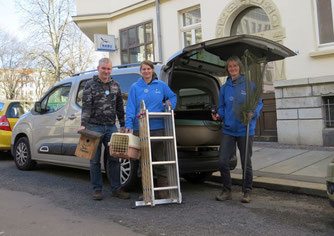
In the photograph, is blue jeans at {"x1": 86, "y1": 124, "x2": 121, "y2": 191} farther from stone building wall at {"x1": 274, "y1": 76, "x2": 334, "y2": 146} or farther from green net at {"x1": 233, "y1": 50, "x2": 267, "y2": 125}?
stone building wall at {"x1": 274, "y1": 76, "x2": 334, "y2": 146}

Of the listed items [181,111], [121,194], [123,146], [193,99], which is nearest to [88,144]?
[123,146]

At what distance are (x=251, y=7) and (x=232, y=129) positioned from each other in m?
7.06

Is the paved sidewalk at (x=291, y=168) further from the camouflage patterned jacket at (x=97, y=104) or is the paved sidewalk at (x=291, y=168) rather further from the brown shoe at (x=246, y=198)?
the camouflage patterned jacket at (x=97, y=104)

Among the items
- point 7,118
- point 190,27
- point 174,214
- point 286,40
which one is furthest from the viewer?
point 190,27

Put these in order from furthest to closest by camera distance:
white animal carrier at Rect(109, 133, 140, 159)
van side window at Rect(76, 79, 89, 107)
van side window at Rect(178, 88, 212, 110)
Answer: van side window at Rect(76, 79, 89, 107) → van side window at Rect(178, 88, 212, 110) → white animal carrier at Rect(109, 133, 140, 159)

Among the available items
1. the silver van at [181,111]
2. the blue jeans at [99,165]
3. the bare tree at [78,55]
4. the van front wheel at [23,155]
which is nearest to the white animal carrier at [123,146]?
the blue jeans at [99,165]

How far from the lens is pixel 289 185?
16.4ft

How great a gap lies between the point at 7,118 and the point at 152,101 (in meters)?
5.71

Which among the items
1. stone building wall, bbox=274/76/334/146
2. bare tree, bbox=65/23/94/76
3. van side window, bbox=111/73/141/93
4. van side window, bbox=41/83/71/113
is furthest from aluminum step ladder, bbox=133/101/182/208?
bare tree, bbox=65/23/94/76

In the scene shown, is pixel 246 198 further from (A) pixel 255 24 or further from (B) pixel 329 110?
(A) pixel 255 24

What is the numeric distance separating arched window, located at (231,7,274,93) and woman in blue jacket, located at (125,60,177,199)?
5966mm

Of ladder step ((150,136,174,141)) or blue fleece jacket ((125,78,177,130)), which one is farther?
blue fleece jacket ((125,78,177,130))

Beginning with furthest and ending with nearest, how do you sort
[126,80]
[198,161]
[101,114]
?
1. [126,80]
2. [198,161]
3. [101,114]

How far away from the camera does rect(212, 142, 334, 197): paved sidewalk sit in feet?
16.5
